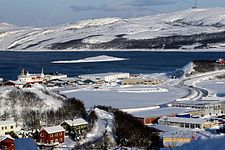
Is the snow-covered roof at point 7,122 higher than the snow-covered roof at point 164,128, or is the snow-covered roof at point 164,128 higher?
the snow-covered roof at point 7,122

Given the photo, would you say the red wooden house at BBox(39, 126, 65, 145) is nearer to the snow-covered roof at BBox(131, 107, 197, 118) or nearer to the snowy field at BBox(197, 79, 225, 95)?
the snow-covered roof at BBox(131, 107, 197, 118)

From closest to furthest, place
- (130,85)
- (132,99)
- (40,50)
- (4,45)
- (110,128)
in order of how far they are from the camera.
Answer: (110,128), (132,99), (130,85), (40,50), (4,45)

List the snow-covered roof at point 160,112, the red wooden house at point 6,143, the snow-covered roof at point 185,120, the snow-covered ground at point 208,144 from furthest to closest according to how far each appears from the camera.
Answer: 1. the snow-covered roof at point 160,112
2. the snow-covered roof at point 185,120
3. the red wooden house at point 6,143
4. the snow-covered ground at point 208,144

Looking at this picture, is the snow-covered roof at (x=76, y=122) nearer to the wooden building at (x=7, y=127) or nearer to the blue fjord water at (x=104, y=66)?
the wooden building at (x=7, y=127)

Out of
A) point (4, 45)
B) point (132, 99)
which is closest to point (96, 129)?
point (132, 99)

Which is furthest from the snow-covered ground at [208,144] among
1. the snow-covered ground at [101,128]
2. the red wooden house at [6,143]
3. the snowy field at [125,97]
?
the snowy field at [125,97]

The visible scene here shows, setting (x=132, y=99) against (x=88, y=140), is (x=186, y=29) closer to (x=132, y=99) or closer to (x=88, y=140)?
(x=132, y=99)

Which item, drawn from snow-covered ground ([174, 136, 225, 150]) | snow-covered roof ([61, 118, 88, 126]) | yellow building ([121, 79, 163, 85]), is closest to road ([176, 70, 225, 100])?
yellow building ([121, 79, 163, 85])

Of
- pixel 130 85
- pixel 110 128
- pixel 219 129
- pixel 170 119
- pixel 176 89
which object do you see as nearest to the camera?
Result: pixel 110 128
